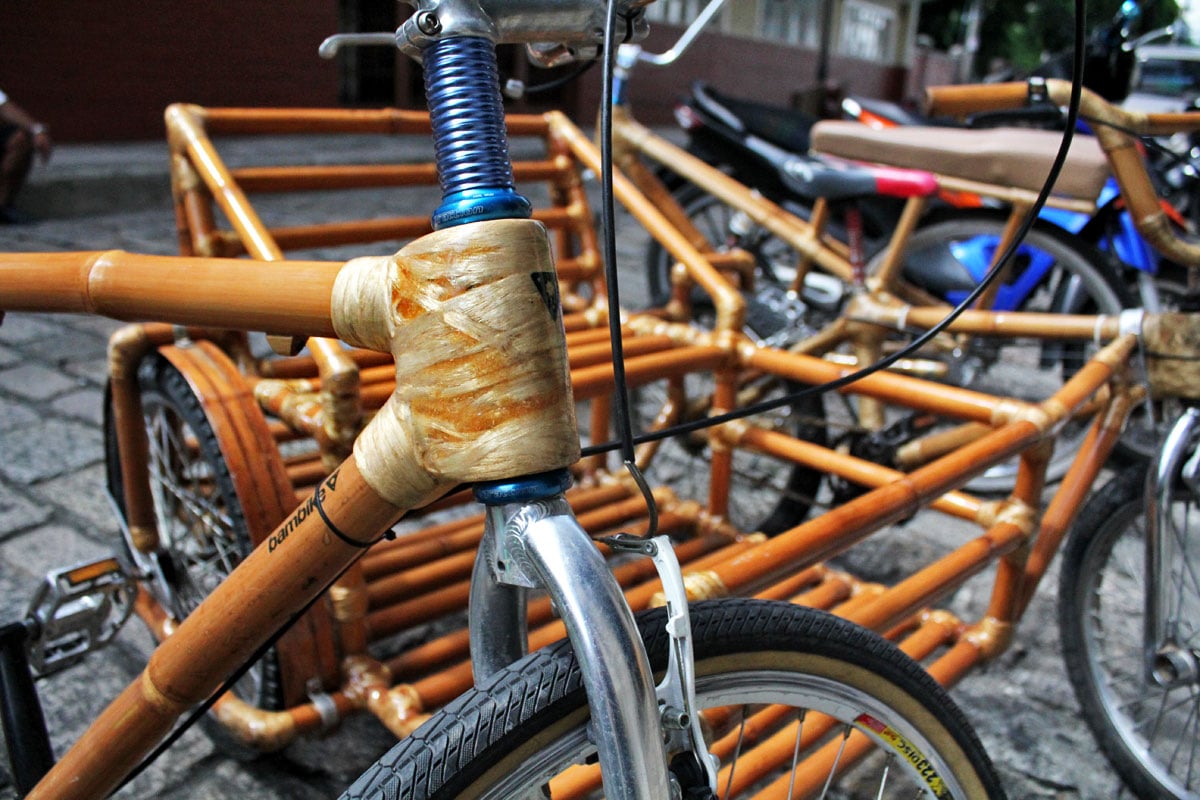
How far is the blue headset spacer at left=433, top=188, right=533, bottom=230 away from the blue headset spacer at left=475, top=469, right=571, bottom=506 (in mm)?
206

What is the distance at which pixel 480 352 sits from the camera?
0.72 metres

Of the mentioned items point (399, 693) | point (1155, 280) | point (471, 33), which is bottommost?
point (399, 693)

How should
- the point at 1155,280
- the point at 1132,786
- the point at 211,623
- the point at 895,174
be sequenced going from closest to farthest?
the point at 211,623 → the point at 1132,786 → the point at 895,174 → the point at 1155,280

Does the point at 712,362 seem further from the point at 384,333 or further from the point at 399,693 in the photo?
the point at 384,333

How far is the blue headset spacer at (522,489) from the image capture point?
0.73 m

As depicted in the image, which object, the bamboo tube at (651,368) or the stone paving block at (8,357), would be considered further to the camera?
the stone paving block at (8,357)

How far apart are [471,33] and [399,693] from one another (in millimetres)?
1017

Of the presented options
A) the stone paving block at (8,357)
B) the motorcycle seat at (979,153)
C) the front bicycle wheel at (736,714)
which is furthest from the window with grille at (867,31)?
the front bicycle wheel at (736,714)

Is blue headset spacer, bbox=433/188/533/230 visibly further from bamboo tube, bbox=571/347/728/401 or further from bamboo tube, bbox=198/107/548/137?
bamboo tube, bbox=198/107/548/137

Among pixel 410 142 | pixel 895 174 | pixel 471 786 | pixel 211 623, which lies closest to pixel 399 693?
pixel 211 623

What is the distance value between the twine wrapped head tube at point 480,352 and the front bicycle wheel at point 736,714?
18 centimetres

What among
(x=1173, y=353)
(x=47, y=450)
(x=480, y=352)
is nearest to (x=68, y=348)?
(x=47, y=450)

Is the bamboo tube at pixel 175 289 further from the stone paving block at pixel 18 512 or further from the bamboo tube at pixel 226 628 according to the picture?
the stone paving block at pixel 18 512

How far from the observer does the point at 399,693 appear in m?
1.42
